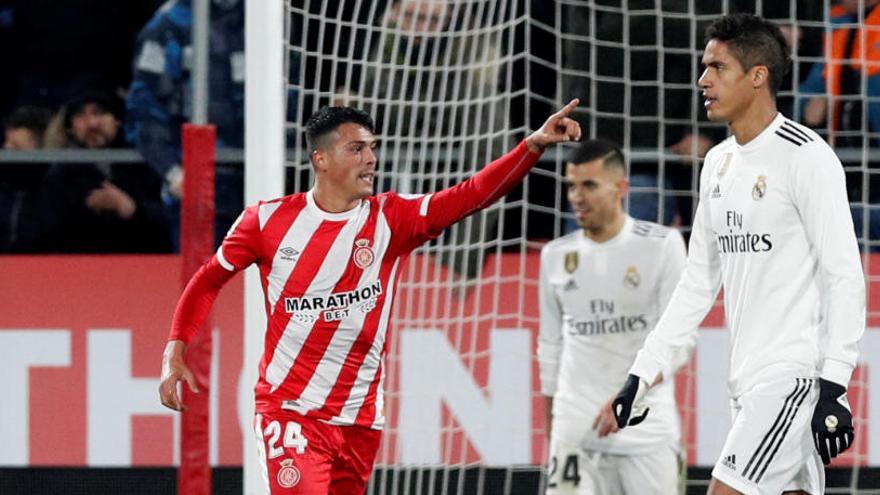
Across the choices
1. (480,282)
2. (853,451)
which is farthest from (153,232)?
(853,451)

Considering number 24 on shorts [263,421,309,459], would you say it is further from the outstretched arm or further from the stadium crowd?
the stadium crowd

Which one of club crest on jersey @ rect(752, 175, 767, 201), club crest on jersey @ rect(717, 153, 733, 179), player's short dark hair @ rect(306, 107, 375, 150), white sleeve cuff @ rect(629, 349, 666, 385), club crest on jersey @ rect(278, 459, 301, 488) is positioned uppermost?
player's short dark hair @ rect(306, 107, 375, 150)

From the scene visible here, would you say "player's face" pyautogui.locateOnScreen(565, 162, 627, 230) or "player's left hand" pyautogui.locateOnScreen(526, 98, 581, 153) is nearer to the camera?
"player's left hand" pyautogui.locateOnScreen(526, 98, 581, 153)

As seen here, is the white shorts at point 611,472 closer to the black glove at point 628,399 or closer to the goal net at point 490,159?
the goal net at point 490,159

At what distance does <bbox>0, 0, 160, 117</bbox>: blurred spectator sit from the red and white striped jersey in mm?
3381

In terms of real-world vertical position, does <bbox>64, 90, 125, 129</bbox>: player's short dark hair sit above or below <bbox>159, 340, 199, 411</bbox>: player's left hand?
above

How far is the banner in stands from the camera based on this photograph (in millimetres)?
7387

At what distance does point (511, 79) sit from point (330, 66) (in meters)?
0.93

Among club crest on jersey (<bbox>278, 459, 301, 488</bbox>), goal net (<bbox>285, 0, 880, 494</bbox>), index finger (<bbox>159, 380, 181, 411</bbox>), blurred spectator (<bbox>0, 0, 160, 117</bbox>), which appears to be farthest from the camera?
blurred spectator (<bbox>0, 0, 160, 117</bbox>)

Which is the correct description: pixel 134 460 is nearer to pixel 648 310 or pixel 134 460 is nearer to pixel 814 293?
pixel 648 310


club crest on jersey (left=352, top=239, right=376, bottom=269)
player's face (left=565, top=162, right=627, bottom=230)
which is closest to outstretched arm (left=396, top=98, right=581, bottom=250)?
club crest on jersey (left=352, top=239, right=376, bottom=269)

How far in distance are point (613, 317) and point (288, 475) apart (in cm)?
175

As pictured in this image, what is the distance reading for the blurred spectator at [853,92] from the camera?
7.48 metres

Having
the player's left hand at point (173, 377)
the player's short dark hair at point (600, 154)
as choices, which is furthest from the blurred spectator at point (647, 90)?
the player's left hand at point (173, 377)
